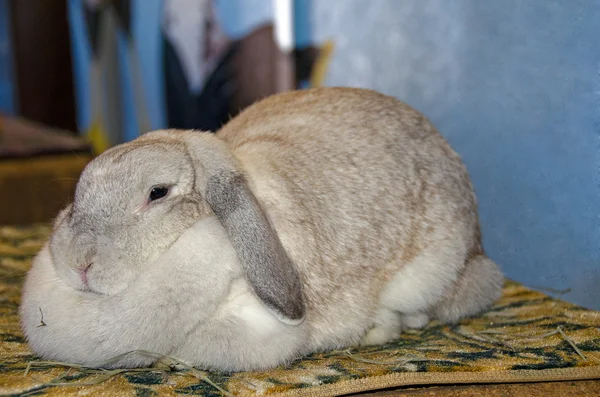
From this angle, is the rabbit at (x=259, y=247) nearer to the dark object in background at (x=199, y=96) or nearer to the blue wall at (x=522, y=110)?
the blue wall at (x=522, y=110)

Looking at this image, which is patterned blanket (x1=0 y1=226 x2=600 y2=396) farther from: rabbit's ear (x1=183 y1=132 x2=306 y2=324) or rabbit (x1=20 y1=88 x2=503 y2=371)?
rabbit's ear (x1=183 y1=132 x2=306 y2=324)

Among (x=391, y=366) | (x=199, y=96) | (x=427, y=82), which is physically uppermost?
(x=199, y=96)

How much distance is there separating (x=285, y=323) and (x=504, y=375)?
0.66 meters

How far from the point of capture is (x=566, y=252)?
263 cm

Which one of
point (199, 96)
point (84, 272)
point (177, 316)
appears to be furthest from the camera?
point (199, 96)

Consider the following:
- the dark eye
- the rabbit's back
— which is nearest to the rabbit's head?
the dark eye

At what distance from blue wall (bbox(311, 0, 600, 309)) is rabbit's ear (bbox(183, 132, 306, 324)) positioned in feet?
3.69

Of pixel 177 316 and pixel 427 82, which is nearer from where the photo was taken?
pixel 177 316

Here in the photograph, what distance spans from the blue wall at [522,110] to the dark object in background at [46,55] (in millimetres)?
5187

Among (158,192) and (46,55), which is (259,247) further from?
(46,55)

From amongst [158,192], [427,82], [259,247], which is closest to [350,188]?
[259,247]

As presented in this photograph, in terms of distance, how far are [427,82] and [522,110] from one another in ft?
2.03

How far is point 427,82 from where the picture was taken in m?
3.26

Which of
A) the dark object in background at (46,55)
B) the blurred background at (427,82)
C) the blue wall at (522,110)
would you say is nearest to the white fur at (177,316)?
the blurred background at (427,82)
